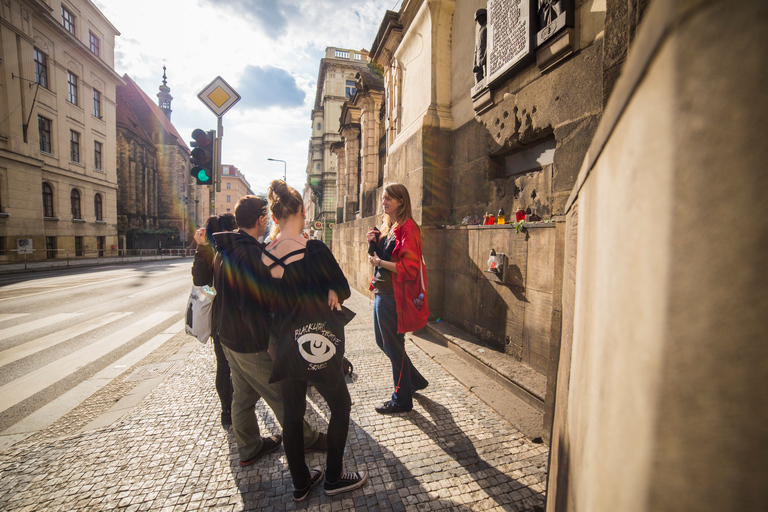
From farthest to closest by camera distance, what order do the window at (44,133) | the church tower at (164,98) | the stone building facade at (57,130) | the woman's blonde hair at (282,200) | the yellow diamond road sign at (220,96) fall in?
the church tower at (164,98) → the window at (44,133) → the stone building facade at (57,130) → the yellow diamond road sign at (220,96) → the woman's blonde hair at (282,200)

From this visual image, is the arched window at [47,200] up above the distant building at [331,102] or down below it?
below

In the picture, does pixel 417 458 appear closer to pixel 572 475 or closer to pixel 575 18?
pixel 572 475

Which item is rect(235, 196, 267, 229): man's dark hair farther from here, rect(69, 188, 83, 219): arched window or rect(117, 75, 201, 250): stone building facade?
rect(117, 75, 201, 250): stone building facade

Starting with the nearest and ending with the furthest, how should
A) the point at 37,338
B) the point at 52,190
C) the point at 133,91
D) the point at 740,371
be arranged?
the point at 740,371 < the point at 37,338 < the point at 52,190 < the point at 133,91

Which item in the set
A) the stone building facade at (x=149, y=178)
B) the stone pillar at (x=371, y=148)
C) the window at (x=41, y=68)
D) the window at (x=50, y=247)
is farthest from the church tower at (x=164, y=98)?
the stone pillar at (x=371, y=148)

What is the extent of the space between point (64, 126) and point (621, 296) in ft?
111

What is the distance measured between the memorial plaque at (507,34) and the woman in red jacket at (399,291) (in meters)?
2.30

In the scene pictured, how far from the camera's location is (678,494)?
528 millimetres

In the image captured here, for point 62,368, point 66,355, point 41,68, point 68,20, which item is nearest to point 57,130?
point 41,68

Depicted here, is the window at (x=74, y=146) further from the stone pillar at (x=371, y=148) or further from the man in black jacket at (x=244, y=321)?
the man in black jacket at (x=244, y=321)

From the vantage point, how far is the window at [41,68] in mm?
21375

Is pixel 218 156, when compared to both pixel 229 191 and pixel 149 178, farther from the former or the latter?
pixel 229 191

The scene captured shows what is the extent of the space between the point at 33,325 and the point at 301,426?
7.38 metres

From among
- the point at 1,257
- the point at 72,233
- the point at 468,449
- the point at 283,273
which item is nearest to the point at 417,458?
the point at 468,449
